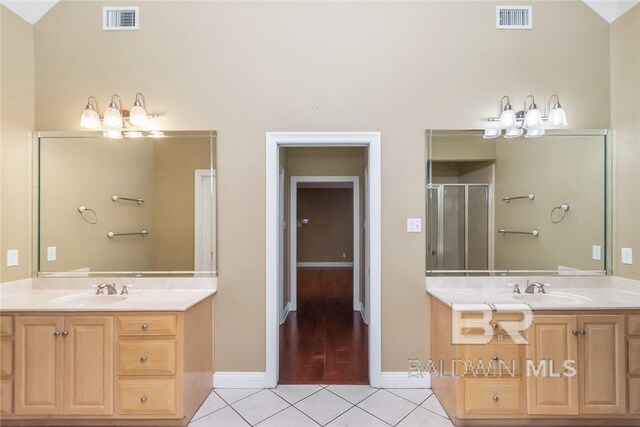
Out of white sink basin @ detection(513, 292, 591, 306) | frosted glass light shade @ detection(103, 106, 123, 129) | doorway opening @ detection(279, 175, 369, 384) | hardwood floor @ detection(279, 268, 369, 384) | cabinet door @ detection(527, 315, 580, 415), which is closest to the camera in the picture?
cabinet door @ detection(527, 315, 580, 415)

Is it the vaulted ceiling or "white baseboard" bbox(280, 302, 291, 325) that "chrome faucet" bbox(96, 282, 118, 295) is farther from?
the vaulted ceiling

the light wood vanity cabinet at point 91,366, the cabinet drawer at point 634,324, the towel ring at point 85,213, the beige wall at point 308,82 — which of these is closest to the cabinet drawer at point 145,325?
the light wood vanity cabinet at point 91,366

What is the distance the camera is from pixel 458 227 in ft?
7.84

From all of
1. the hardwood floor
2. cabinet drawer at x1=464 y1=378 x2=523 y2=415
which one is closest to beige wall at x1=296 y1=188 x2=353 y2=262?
the hardwood floor

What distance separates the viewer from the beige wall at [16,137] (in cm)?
215

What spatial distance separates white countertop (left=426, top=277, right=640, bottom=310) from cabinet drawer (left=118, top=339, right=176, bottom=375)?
5.91 feet

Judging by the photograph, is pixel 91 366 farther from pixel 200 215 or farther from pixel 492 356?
pixel 492 356

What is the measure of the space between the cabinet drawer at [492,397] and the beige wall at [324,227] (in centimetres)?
709

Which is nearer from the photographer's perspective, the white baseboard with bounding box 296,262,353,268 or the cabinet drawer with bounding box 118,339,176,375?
the cabinet drawer with bounding box 118,339,176,375

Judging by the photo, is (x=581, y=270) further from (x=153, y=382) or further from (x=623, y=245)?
(x=153, y=382)

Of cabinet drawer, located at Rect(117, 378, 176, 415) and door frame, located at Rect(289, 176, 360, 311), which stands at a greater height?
door frame, located at Rect(289, 176, 360, 311)

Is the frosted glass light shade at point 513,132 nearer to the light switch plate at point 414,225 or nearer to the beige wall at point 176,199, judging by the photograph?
the light switch plate at point 414,225

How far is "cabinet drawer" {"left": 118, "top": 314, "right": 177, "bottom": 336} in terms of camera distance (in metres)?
1.86

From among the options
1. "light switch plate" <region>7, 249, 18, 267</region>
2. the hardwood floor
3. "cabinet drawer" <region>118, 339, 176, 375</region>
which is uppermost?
"light switch plate" <region>7, 249, 18, 267</region>
